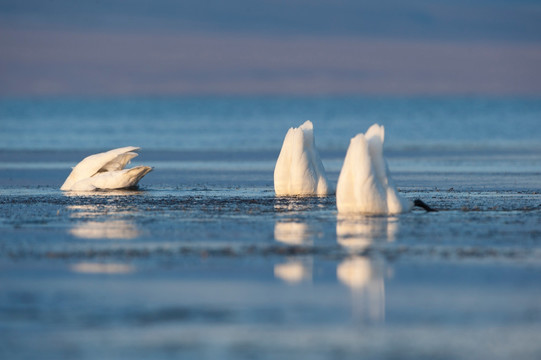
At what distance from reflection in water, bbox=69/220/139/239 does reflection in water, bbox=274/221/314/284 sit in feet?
9.16

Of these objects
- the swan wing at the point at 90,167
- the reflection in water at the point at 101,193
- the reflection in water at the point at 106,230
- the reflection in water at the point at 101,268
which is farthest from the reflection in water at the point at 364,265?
the swan wing at the point at 90,167

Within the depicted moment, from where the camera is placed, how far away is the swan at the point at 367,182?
21500 mm

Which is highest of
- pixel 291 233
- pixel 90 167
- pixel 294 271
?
pixel 90 167

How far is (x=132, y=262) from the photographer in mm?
16375

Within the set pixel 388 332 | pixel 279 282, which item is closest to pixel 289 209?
pixel 279 282

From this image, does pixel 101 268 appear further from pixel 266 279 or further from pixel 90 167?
pixel 90 167

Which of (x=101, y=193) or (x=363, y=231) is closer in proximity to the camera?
(x=363, y=231)

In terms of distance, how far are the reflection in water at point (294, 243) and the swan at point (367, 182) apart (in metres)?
1.63

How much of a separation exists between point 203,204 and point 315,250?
328 inches

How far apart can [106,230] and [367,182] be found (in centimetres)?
552

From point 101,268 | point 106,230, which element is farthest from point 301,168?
point 101,268

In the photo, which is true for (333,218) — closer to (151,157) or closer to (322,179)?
(322,179)

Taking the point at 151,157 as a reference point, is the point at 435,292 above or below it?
below

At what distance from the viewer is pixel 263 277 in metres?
15.1
